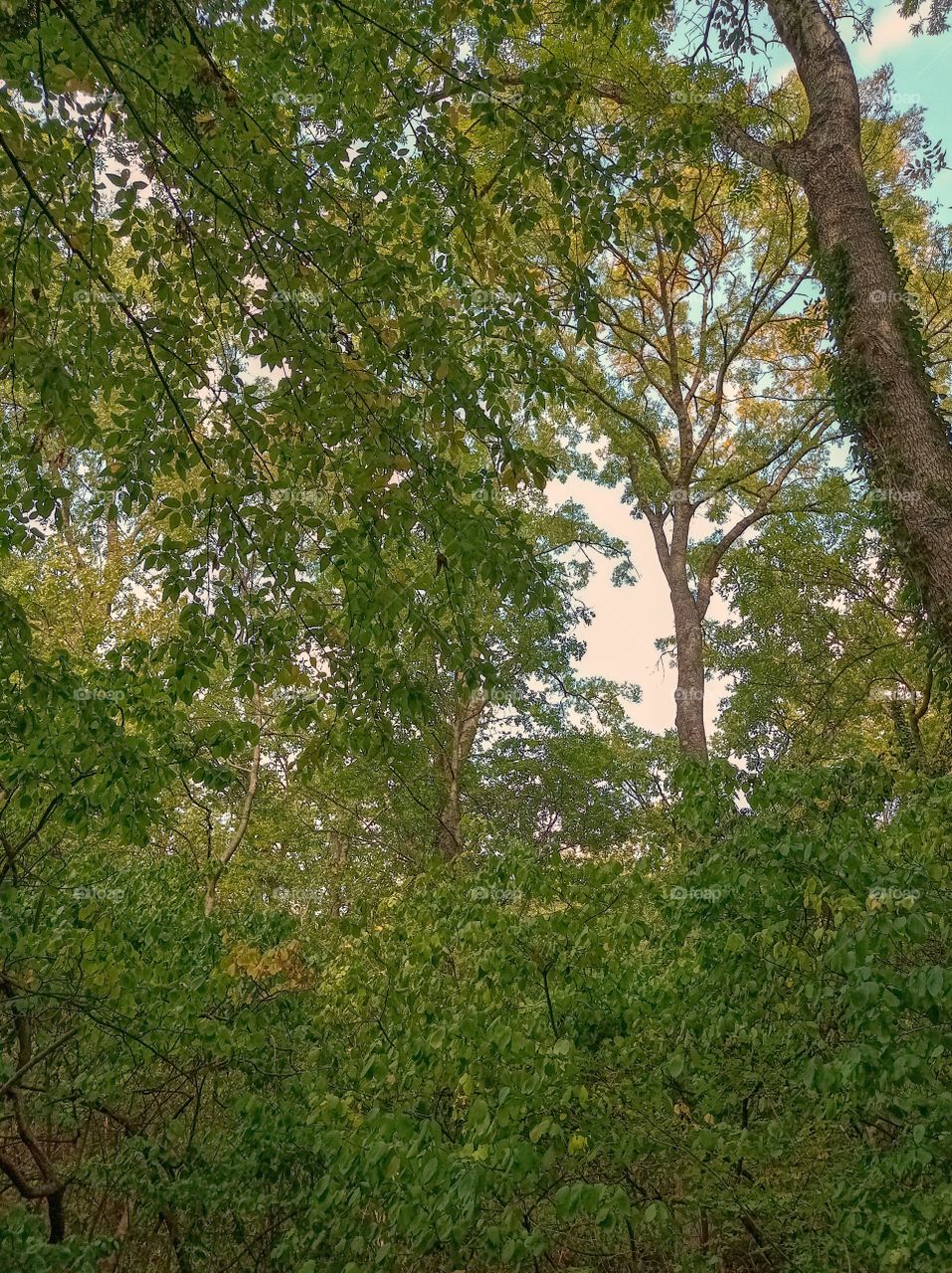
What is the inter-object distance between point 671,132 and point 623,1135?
473 centimetres

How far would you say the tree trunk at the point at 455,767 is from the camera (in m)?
13.9

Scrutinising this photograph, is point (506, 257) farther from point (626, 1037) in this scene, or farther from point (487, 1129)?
point (626, 1037)

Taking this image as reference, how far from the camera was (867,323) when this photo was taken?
6277mm

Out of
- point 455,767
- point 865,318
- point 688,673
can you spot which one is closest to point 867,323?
point 865,318

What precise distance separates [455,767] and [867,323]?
33.0 feet

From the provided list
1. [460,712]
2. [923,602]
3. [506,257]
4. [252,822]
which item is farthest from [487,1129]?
[252,822]

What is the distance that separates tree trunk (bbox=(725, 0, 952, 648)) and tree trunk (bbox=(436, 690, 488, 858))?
27.7 ft

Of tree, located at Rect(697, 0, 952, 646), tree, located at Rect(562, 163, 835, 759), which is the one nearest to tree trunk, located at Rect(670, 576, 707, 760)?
tree, located at Rect(562, 163, 835, 759)

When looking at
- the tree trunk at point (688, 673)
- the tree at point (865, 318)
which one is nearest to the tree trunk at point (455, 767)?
the tree trunk at point (688, 673)

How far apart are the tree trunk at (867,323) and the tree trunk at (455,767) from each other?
8.44 meters

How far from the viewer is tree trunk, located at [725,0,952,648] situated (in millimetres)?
5598

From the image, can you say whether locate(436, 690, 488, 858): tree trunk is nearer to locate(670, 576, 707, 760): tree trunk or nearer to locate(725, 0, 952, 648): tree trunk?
locate(670, 576, 707, 760): tree trunk

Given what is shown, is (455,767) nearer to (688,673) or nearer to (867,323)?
(688,673)

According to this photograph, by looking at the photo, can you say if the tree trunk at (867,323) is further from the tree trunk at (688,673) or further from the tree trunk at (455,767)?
the tree trunk at (455,767)
